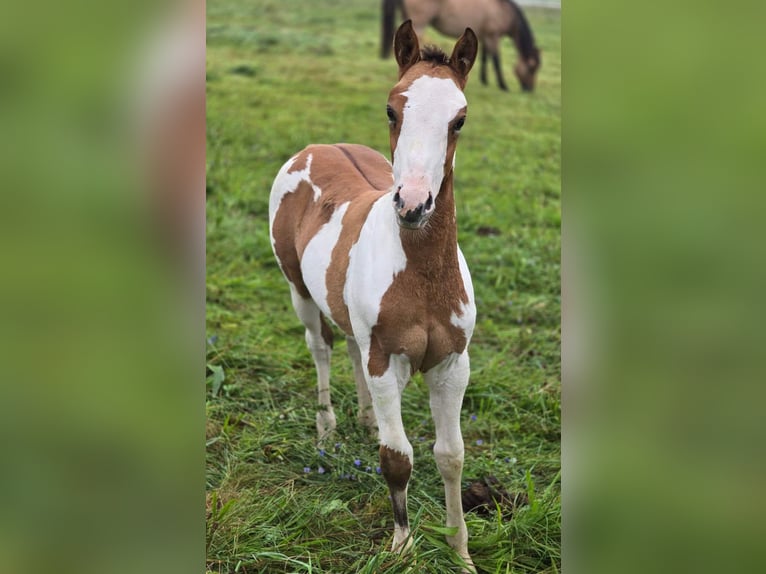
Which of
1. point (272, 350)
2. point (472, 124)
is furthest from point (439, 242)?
point (472, 124)

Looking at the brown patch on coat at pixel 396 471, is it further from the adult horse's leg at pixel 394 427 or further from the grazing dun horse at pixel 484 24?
the grazing dun horse at pixel 484 24

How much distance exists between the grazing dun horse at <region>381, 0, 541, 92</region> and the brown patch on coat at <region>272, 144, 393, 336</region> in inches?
226

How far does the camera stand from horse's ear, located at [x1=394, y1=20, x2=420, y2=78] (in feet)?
7.09

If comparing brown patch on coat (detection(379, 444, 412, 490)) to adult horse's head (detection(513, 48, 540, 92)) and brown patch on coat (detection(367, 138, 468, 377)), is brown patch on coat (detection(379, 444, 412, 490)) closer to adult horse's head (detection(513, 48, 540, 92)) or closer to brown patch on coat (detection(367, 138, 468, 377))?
brown patch on coat (detection(367, 138, 468, 377))

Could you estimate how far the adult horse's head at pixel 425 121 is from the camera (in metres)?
1.98

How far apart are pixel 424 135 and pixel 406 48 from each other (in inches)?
13.1

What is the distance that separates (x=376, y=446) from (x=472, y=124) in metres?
5.08

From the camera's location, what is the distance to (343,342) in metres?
4.36

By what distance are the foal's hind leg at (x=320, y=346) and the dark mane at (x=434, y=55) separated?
1.41 metres

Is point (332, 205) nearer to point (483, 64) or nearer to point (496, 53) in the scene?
point (483, 64)
